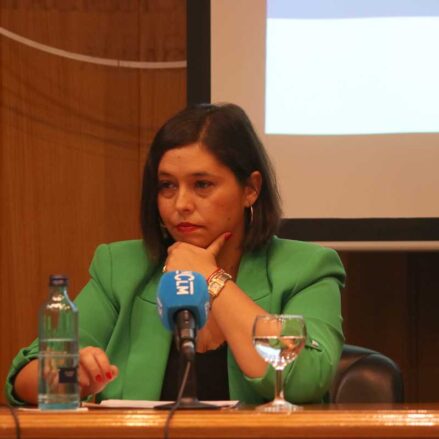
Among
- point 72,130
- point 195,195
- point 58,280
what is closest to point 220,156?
point 195,195

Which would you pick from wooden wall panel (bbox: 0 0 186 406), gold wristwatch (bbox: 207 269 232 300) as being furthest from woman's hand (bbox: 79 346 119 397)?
wooden wall panel (bbox: 0 0 186 406)

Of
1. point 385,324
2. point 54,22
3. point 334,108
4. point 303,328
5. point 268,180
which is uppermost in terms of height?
point 54,22

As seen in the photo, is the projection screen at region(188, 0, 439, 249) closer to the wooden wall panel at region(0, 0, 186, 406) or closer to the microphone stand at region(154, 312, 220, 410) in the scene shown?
the wooden wall panel at region(0, 0, 186, 406)

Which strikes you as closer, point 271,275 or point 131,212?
point 271,275

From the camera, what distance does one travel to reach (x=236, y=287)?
7.29ft

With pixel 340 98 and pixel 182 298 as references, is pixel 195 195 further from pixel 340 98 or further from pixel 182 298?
pixel 340 98

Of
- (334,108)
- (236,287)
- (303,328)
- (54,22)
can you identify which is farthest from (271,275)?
(54,22)

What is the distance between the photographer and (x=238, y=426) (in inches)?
53.1

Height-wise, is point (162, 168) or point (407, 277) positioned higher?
point (162, 168)

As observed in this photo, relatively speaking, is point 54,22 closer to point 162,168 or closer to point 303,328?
point 162,168

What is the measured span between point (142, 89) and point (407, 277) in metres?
1.14

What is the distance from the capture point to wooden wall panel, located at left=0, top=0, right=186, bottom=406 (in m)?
3.73

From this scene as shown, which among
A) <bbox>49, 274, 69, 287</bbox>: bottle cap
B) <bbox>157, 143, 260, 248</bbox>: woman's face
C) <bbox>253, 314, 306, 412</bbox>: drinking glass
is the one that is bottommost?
<bbox>253, 314, 306, 412</bbox>: drinking glass

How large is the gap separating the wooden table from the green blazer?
751 mm
